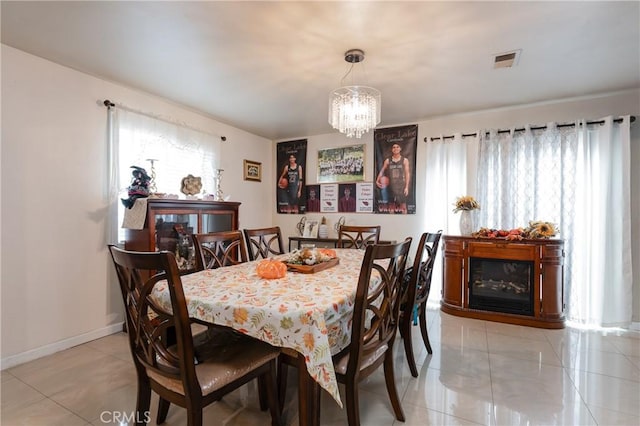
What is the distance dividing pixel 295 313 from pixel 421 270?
141 cm

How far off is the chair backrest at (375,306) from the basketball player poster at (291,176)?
312 cm

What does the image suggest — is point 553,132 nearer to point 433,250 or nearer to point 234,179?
point 433,250

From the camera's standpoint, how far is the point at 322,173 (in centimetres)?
460

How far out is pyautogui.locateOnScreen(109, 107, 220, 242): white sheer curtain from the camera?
285cm

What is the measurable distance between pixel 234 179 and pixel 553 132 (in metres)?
3.84

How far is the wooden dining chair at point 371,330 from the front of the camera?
1310 mm

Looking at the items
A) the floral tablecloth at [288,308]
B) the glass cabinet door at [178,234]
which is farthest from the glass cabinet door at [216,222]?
the floral tablecloth at [288,308]

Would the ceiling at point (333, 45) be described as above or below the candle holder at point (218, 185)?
above

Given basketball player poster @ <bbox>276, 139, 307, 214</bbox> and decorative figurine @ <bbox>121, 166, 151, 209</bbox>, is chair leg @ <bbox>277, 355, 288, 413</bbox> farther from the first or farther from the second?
basketball player poster @ <bbox>276, 139, 307, 214</bbox>

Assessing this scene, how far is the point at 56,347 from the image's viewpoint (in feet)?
8.13

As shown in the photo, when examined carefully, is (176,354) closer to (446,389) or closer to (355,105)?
(446,389)

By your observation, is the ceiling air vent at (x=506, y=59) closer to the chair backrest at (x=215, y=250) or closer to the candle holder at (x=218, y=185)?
the chair backrest at (x=215, y=250)

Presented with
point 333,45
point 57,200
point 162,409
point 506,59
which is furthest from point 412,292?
point 57,200

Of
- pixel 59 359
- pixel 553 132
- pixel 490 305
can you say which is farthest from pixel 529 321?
pixel 59 359
